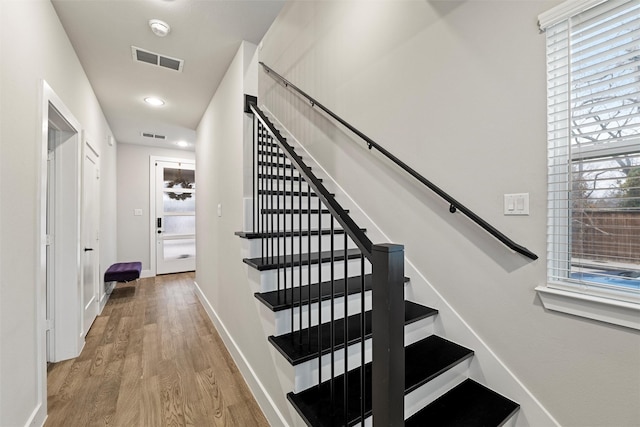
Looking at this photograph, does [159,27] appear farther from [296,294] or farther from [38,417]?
[38,417]

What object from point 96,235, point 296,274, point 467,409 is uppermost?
point 96,235

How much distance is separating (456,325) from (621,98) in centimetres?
137

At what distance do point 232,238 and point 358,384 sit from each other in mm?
1626

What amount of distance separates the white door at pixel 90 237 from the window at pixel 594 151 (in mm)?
3739

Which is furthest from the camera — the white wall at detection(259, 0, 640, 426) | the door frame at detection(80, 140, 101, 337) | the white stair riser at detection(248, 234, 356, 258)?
the door frame at detection(80, 140, 101, 337)

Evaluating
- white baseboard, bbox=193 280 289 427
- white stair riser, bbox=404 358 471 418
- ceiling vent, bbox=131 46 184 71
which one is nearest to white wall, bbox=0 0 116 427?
ceiling vent, bbox=131 46 184 71

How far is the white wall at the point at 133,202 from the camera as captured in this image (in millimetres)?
5484

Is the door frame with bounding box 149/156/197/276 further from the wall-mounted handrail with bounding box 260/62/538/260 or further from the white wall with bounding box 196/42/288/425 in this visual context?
the wall-mounted handrail with bounding box 260/62/538/260

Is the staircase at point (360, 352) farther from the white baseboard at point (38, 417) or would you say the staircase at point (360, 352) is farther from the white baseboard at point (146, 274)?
the white baseboard at point (146, 274)

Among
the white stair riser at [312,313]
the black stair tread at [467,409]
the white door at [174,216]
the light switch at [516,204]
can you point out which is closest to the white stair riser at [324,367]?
the white stair riser at [312,313]

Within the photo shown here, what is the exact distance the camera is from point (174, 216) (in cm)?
594

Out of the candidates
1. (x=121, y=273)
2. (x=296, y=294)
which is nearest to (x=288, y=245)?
(x=296, y=294)

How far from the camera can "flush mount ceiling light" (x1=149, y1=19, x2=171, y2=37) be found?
207cm

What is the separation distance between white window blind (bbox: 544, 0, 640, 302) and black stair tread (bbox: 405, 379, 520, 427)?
0.70 metres
